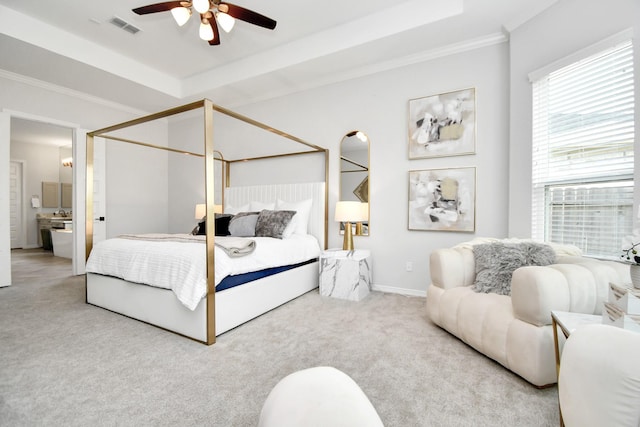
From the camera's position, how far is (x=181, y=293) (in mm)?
2107

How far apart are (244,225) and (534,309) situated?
9.49ft

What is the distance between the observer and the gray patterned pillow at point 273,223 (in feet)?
11.0

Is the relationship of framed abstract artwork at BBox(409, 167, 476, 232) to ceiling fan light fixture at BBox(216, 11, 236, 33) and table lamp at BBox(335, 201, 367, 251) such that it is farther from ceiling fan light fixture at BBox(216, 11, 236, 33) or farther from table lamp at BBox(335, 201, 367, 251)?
ceiling fan light fixture at BBox(216, 11, 236, 33)

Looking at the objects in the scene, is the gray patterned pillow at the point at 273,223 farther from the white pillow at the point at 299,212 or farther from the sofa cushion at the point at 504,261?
the sofa cushion at the point at 504,261

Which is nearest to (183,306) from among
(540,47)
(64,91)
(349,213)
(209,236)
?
(209,236)

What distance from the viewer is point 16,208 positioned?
7242 mm

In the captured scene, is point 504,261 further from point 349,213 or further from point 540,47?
point 540,47

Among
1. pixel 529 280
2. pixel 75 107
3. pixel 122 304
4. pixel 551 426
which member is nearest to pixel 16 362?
pixel 122 304

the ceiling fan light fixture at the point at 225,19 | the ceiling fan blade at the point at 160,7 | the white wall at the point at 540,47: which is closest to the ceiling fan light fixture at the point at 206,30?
the ceiling fan light fixture at the point at 225,19

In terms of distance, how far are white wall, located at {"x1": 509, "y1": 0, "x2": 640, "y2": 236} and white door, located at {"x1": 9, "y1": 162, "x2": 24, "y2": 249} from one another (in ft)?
33.7

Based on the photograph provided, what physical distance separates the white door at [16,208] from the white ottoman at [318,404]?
973 cm

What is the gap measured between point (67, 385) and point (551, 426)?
2412mm

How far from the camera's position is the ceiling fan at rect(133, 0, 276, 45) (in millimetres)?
2340

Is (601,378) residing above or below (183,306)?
above
